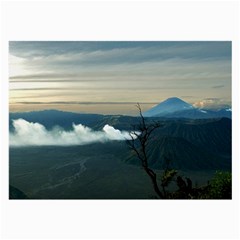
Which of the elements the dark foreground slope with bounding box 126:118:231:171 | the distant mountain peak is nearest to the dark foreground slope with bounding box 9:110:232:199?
the dark foreground slope with bounding box 126:118:231:171

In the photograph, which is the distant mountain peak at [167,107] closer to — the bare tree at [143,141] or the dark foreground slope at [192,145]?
the bare tree at [143,141]

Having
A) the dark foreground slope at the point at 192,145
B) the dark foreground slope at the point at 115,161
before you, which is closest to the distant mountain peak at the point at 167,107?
the dark foreground slope at the point at 115,161

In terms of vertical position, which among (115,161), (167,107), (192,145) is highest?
(167,107)

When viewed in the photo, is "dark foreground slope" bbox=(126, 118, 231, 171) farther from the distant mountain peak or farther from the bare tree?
the distant mountain peak

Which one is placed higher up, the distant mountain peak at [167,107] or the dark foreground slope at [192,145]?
the distant mountain peak at [167,107]

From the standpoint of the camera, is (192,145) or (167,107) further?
Answer: (192,145)

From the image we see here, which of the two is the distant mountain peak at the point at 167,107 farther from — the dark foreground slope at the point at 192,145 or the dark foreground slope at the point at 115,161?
the dark foreground slope at the point at 192,145

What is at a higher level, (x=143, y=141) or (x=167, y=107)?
(x=167, y=107)

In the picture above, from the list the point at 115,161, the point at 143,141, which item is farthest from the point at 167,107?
the point at 115,161

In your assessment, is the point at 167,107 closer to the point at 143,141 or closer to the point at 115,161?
the point at 143,141
